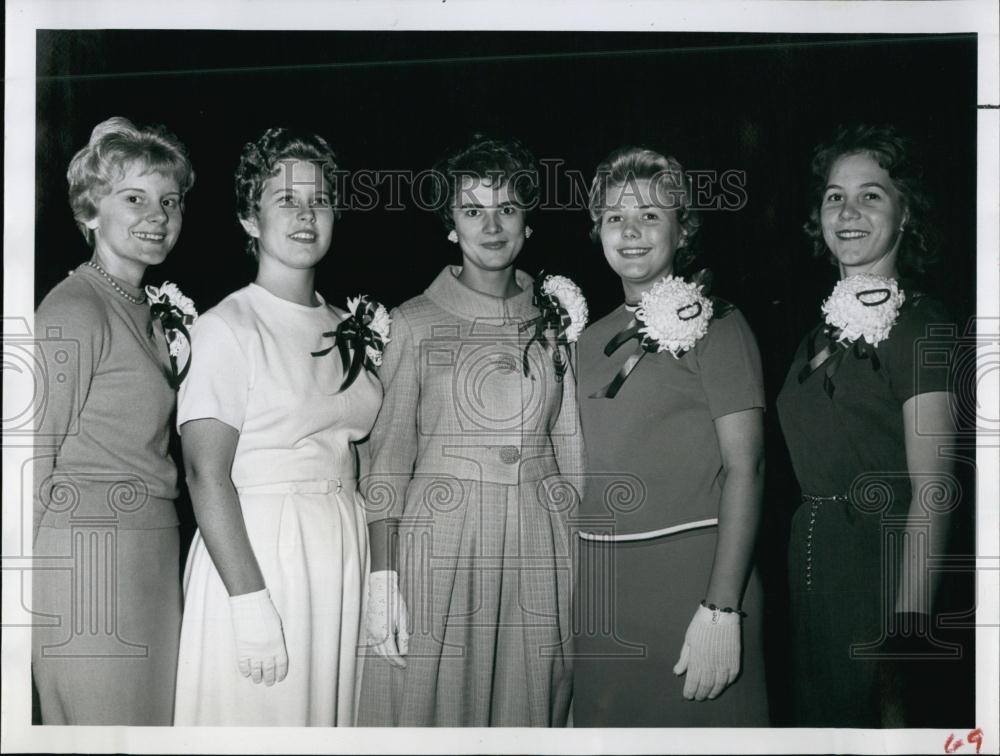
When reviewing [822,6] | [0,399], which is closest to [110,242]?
[0,399]

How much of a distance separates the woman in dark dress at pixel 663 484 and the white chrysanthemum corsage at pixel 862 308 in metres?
0.22

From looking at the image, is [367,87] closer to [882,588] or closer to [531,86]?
[531,86]

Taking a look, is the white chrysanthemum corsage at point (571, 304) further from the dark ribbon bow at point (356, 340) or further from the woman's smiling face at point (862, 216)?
the woman's smiling face at point (862, 216)

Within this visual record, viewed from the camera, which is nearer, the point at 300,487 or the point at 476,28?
the point at 300,487

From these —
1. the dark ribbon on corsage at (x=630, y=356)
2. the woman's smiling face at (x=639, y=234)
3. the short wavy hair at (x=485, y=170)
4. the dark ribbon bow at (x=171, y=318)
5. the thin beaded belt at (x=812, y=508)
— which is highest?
the short wavy hair at (x=485, y=170)

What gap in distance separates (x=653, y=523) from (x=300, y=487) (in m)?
0.83

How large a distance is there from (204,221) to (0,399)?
0.67 m

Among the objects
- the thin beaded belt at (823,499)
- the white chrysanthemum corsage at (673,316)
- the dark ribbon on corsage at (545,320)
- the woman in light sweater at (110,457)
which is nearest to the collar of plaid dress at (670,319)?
the white chrysanthemum corsage at (673,316)

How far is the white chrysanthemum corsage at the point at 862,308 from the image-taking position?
88.5 inches

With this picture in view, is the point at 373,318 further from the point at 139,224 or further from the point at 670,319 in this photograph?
the point at 670,319

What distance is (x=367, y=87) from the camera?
7.43 ft

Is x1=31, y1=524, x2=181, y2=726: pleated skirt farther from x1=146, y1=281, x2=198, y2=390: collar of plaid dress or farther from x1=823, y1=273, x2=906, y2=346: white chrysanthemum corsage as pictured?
x1=823, y1=273, x2=906, y2=346: white chrysanthemum corsage

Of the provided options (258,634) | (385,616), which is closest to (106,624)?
(258,634)

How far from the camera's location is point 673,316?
2217 millimetres
